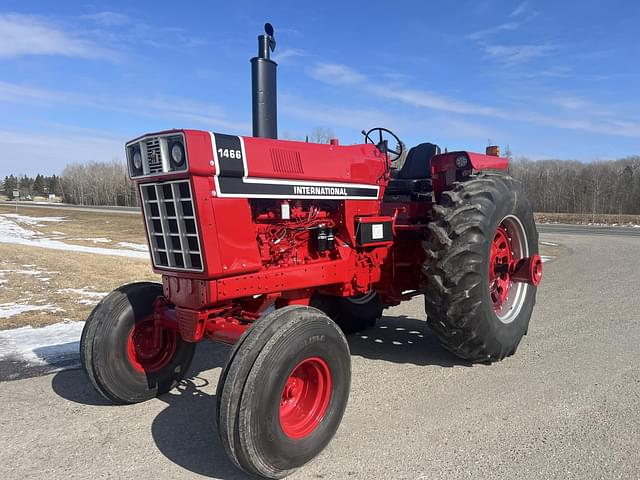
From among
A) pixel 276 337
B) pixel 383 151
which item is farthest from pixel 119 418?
pixel 383 151

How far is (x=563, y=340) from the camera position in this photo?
17.7ft

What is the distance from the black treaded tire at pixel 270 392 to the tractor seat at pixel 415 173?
107 inches

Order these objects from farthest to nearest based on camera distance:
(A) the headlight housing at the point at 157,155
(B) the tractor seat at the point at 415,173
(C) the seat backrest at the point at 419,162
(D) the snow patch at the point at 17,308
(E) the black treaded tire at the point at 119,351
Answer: (D) the snow patch at the point at 17,308 → (C) the seat backrest at the point at 419,162 → (B) the tractor seat at the point at 415,173 → (E) the black treaded tire at the point at 119,351 → (A) the headlight housing at the point at 157,155

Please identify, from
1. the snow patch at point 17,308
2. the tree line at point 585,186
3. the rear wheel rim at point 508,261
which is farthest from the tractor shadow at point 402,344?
the tree line at point 585,186

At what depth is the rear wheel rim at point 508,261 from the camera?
5065mm

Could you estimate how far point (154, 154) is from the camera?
3.32 m

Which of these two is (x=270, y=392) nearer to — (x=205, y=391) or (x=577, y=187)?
(x=205, y=391)

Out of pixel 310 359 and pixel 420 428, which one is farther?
pixel 420 428

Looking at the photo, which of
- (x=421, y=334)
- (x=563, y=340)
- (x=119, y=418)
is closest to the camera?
(x=119, y=418)

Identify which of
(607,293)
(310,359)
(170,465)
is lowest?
(607,293)

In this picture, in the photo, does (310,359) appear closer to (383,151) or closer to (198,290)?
(198,290)

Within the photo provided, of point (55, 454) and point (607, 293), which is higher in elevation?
point (55, 454)

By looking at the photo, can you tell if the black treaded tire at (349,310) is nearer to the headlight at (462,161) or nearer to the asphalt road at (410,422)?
the asphalt road at (410,422)

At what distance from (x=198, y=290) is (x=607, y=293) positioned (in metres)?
7.18
